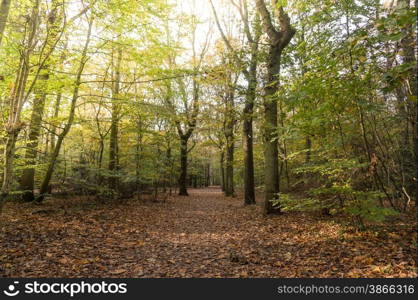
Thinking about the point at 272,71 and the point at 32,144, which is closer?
the point at 272,71

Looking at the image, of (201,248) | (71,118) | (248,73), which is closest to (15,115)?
(201,248)

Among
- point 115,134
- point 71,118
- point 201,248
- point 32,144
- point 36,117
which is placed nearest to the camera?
point 201,248

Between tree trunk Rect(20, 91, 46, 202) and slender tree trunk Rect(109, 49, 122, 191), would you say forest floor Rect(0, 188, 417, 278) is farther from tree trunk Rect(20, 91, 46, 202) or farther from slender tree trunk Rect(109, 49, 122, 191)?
slender tree trunk Rect(109, 49, 122, 191)

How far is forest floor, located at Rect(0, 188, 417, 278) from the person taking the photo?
420 centimetres

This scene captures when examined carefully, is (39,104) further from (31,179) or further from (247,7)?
(247,7)

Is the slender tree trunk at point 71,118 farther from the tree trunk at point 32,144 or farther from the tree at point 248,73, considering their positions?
the tree at point 248,73

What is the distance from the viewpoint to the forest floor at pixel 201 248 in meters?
4.20

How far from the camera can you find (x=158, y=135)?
42.7ft

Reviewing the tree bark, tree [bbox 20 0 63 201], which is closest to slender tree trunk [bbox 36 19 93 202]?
tree [bbox 20 0 63 201]

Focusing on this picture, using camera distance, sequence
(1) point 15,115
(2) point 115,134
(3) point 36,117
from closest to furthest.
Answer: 1. (1) point 15,115
2. (3) point 36,117
3. (2) point 115,134

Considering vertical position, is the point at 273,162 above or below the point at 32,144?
below

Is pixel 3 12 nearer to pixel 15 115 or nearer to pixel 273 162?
pixel 15 115

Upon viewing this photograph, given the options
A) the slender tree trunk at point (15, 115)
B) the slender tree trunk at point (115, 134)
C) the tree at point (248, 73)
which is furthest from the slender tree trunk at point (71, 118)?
the tree at point (248, 73)

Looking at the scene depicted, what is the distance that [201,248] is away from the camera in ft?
19.1
